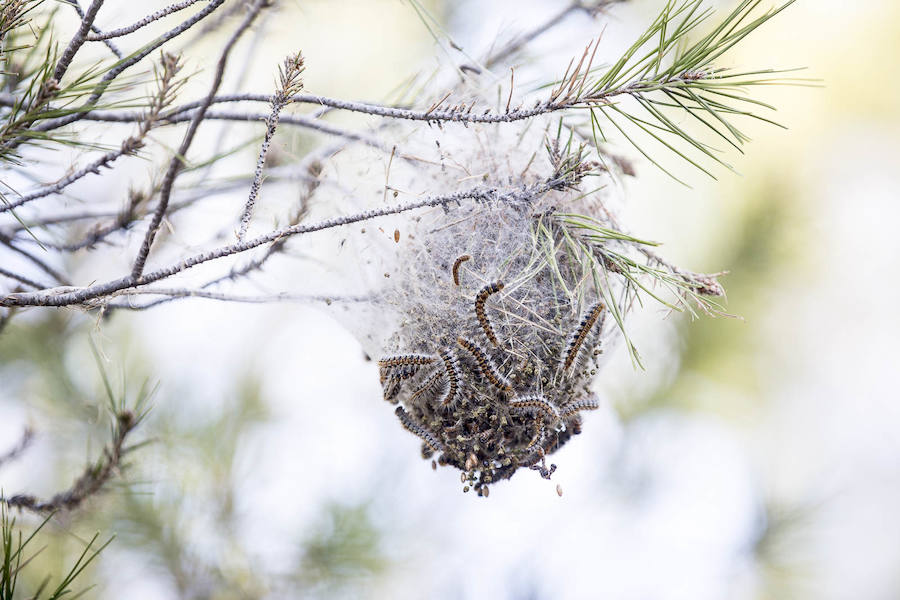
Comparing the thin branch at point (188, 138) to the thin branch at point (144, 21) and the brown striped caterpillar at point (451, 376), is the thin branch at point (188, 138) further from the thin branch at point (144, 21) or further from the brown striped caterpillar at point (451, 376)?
the brown striped caterpillar at point (451, 376)

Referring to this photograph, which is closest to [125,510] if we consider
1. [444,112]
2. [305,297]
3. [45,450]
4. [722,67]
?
[45,450]

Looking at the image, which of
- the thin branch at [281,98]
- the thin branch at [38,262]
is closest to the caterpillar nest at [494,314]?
the thin branch at [281,98]

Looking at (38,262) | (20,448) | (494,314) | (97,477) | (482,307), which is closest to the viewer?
(482,307)

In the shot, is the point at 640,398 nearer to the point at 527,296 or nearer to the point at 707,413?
the point at 707,413

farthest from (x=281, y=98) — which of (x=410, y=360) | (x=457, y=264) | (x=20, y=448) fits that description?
(x=20, y=448)

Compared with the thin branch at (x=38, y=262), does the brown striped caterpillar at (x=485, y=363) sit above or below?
below

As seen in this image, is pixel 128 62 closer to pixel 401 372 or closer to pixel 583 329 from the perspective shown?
pixel 401 372
